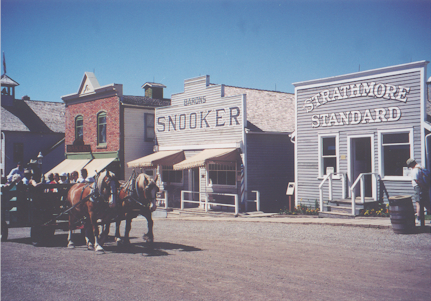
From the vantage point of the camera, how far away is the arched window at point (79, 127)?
2850cm

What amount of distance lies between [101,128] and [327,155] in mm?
15508

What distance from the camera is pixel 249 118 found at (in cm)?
2039

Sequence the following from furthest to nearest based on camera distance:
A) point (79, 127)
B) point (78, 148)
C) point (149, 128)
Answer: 1. point (79, 127)
2. point (78, 148)
3. point (149, 128)

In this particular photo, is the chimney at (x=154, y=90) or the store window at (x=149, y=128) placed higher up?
the chimney at (x=154, y=90)

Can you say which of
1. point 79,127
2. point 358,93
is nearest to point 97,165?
point 79,127

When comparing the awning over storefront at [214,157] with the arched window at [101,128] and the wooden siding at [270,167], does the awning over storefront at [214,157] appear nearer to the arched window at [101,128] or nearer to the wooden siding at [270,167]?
the wooden siding at [270,167]

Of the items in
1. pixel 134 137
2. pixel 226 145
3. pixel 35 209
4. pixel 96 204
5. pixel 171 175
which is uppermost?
pixel 134 137

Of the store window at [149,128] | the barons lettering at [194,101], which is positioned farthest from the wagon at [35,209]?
the store window at [149,128]

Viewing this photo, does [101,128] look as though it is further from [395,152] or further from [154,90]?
[395,152]

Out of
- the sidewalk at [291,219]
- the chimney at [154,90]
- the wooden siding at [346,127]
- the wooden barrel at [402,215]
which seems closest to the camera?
the wooden barrel at [402,215]

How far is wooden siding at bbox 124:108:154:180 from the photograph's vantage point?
25.2 m

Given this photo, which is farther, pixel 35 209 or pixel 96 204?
pixel 35 209

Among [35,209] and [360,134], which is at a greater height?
[360,134]

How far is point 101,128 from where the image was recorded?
26781mm
